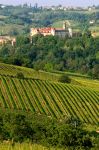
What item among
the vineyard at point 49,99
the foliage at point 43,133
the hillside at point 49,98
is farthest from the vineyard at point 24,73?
the foliage at point 43,133

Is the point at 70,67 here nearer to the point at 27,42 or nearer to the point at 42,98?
the point at 27,42

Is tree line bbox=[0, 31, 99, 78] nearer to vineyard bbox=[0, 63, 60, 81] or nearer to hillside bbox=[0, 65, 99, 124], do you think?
vineyard bbox=[0, 63, 60, 81]

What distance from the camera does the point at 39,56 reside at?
15375 cm

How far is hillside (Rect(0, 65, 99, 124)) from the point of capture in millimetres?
52031

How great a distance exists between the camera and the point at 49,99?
191ft

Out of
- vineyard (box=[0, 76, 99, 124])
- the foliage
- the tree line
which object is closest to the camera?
the foliage

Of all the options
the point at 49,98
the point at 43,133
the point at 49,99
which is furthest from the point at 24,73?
the point at 43,133

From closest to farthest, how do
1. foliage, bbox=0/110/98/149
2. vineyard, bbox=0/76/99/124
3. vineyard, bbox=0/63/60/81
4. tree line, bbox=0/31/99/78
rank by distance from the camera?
1. foliage, bbox=0/110/98/149
2. vineyard, bbox=0/76/99/124
3. vineyard, bbox=0/63/60/81
4. tree line, bbox=0/31/99/78

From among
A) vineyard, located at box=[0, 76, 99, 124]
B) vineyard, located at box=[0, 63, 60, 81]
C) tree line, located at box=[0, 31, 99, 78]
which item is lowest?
tree line, located at box=[0, 31, 99, 78]

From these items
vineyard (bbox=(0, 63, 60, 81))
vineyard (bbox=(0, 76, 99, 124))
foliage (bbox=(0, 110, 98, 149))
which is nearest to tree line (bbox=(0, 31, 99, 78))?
vineyard (bbox=(0, 63, 60, 81))

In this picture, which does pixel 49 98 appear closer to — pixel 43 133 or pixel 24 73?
pixel 24 73

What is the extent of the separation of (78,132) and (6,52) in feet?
447

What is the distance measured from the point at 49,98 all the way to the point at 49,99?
0.54 m

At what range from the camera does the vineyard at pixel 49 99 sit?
170 feet
